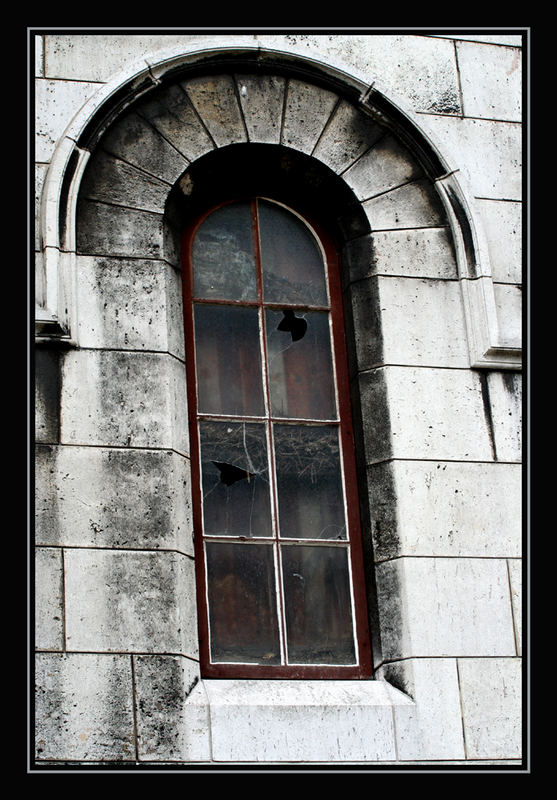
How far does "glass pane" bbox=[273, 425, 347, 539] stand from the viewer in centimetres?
831

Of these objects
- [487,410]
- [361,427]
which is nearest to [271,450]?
[361,427]

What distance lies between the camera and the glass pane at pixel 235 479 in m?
8.22

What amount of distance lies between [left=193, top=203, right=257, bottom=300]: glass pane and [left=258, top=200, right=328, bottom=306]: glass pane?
0.09 metres

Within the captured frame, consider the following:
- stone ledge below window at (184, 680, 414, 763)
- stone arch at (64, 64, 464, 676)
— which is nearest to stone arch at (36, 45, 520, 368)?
stone arch at (64, 64, 464, 676)

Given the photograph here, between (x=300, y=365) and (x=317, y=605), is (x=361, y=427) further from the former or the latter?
(x=317, y=605)

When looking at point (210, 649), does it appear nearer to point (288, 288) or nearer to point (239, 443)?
point (239, 443)

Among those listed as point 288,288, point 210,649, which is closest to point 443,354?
point 288,288

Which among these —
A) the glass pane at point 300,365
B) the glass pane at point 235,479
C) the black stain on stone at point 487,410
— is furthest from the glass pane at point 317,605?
the black stain on stone at point 487,410

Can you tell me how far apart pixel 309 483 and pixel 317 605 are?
0.68m

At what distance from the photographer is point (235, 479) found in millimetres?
8320

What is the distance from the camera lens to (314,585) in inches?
323

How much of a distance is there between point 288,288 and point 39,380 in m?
1.69

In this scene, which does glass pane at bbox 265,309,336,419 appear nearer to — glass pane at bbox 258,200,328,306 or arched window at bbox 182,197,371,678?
arched window at bbox 182,197,371,678

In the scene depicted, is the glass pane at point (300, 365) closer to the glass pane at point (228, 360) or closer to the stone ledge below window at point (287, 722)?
the glass pane at point (228, 360)
